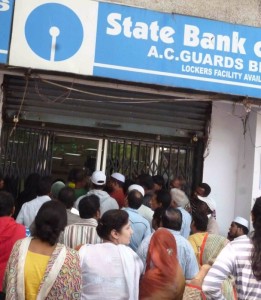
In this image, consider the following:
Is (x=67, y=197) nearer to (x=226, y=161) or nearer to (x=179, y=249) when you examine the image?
(x=179, y=249)

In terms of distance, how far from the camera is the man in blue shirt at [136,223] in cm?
453

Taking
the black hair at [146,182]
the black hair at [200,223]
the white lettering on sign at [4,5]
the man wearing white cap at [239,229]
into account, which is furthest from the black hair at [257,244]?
the white lettering on sign at [4,5]

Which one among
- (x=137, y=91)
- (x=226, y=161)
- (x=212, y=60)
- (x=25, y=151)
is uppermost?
(x=212, y=60)

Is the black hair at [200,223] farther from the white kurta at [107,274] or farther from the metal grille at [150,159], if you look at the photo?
the metal grille at [150,159]

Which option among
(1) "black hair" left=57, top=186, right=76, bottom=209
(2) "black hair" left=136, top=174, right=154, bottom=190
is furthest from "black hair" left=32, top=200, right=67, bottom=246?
(2) "black hair" left=136, top=174, right=154, bottom=190

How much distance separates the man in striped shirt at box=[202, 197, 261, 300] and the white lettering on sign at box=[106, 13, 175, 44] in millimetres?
3605

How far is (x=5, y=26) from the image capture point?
5.50 metres

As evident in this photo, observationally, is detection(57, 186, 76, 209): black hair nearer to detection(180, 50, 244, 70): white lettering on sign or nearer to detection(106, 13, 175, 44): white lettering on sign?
detection(106, 13, 175, 44): white lettering on sign

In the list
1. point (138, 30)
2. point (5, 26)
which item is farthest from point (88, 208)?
point (138, 30)

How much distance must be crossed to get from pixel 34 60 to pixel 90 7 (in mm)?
965

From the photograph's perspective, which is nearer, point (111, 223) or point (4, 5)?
point (111, 223)

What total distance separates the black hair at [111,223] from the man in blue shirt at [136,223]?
1232 millimetres

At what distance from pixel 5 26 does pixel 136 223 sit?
9.17 feet

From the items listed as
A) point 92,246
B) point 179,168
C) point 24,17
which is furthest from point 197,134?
point 92,246
